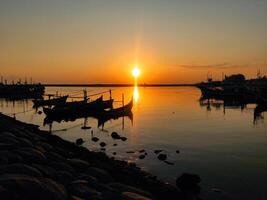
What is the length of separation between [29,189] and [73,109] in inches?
1826

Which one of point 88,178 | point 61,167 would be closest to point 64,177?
point 88,178

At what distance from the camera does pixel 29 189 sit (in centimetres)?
785

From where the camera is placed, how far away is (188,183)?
632 inches

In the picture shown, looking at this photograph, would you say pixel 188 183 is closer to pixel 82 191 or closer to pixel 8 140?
pixel 82 191

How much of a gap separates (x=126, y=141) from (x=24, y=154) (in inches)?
779

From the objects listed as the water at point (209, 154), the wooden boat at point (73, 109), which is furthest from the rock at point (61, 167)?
the wooden boat at point (73, 109)

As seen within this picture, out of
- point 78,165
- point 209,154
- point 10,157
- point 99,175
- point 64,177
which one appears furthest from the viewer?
point 209,154

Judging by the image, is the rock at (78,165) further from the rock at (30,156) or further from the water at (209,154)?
the water at (209,154)

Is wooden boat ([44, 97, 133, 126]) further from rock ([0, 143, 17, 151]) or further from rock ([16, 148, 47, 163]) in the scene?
rock ([16, 148, 47, 163])

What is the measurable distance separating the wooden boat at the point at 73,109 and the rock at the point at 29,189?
43.4 m

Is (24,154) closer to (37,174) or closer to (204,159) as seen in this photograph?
(37,174)

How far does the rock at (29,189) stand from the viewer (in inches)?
302

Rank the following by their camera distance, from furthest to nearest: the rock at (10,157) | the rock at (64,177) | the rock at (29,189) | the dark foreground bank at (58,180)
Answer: the rock at (10,157), the rock at (64,177), the dark foreground bank at (58,180), the rock at (29,189)

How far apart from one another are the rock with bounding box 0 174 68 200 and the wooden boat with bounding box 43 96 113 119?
142ft
